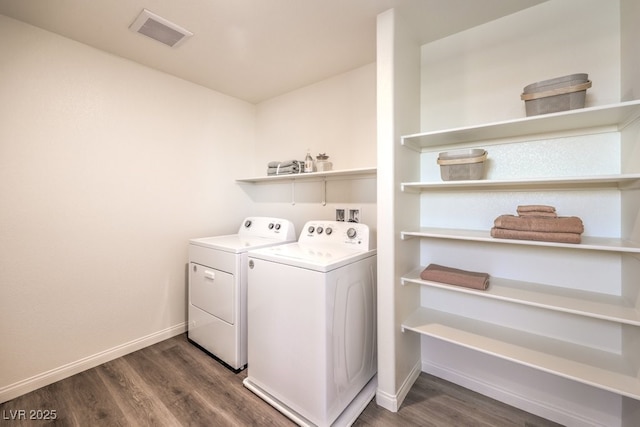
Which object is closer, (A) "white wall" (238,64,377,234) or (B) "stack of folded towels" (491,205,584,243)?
(B) "stack of folded towels" (491,205,584,243)

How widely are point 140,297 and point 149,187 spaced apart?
3.04 feet

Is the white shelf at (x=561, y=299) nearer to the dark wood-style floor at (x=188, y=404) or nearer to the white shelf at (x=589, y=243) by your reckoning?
the white shelf at (x=589, y=243)

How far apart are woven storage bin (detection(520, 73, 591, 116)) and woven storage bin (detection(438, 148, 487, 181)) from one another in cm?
30

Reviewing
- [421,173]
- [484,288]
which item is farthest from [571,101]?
[484,288]

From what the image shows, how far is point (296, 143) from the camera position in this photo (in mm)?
2729

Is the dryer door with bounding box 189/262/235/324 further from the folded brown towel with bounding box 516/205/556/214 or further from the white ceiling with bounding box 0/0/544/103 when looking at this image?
the folded brown towel with bounding box 516/205/556/214

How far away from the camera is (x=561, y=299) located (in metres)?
1.34

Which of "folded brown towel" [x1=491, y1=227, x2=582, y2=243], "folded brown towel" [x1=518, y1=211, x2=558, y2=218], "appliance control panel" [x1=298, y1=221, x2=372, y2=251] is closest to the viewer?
"folded brown towel" [x1=491, y1=227, x2=582, y2=243]

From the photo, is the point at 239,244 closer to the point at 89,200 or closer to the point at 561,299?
the point at 89,200

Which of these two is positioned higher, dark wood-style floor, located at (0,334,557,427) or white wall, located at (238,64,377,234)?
white wall, located at (238,64,377,234)

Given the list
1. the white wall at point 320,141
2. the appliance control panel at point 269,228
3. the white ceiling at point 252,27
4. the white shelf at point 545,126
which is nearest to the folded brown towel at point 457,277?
the white wall at point 320,141

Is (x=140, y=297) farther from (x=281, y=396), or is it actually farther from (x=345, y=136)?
(x=345, y=136)

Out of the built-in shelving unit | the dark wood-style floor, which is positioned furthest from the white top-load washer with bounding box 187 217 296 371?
the built-in shelving unit

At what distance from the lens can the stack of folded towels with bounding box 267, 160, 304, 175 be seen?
97.4 inches
